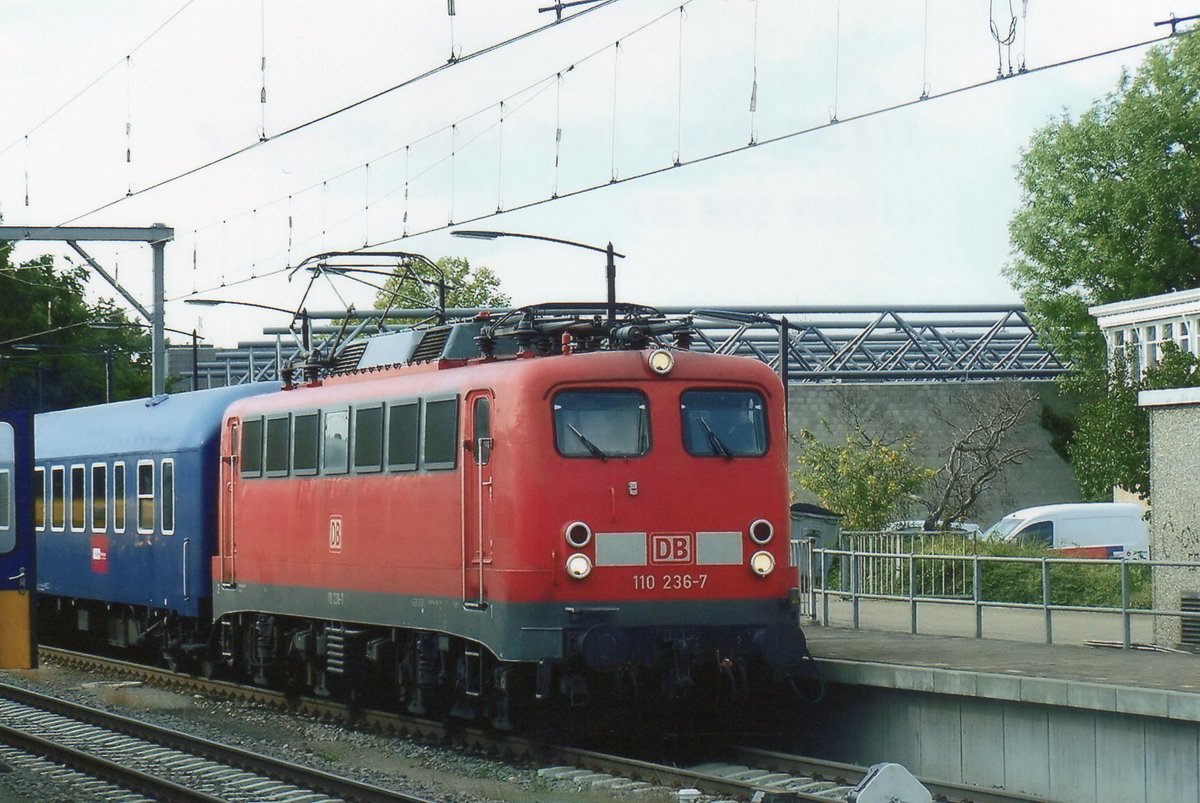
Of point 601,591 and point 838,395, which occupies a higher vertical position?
point 838,395

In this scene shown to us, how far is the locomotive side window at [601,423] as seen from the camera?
1478cm

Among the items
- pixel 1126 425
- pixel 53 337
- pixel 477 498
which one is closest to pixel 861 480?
pixel 1126 425

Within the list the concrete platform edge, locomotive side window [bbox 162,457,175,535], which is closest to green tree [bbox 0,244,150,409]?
locomotive side window [bbox 162,457,175,535]

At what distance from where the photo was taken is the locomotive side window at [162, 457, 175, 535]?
72.3ft

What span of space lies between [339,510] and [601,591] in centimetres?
386

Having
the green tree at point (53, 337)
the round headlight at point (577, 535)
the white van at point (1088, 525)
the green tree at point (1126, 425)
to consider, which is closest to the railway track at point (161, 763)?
the round headlight at point (577, 535)

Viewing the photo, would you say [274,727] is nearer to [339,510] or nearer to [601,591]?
[339,510]

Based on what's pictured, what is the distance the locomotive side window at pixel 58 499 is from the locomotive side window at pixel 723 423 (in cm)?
1328

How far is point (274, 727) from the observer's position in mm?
18344

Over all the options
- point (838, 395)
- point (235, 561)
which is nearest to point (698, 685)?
point (235, 561)

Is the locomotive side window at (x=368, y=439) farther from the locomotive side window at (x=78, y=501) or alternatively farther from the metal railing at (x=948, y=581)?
the locomotive side window at (x=78, y=501)

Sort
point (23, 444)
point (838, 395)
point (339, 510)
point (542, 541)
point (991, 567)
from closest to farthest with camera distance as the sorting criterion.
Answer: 1. point (542, 541)
2. point (23, 444)
3. point (339, 510)
4. point (991, 567)
5. point (838, 395)

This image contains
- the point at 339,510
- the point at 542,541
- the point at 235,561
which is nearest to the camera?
the point at 542,541

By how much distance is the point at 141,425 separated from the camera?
923 inches
